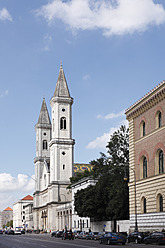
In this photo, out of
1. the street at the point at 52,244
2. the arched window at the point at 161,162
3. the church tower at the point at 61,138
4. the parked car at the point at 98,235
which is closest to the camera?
the street at the point at 52,244

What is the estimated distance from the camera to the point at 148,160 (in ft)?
147

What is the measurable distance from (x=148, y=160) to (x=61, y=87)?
71792 mm

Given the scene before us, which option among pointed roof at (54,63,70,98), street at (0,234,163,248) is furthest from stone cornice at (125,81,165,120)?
pointed roof at (54,63,70,98)

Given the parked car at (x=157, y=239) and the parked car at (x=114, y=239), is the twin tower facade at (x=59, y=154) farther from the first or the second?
the parked car at (x=157, y=239)

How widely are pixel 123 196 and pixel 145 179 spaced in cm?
1195

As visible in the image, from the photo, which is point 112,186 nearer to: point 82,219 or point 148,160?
point 148,160

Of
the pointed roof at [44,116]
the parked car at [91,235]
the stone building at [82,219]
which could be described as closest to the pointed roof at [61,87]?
the pointed roof at [44,116]

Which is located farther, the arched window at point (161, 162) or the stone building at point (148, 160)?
the arched window at point (161, 162)

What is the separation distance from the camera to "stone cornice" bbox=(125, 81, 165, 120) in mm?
42156

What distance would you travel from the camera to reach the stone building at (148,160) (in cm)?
4197

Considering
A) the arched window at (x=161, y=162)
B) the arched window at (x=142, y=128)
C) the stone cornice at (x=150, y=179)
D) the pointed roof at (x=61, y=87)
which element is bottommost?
the stone cornice at (x=150, y=179)

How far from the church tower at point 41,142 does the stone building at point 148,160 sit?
8505 cm

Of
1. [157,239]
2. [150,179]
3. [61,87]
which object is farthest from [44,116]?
[157,239]

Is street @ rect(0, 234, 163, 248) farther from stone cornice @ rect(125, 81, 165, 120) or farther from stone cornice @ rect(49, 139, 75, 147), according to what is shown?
stone cornice @ rect(49, 139, 75, 147)
